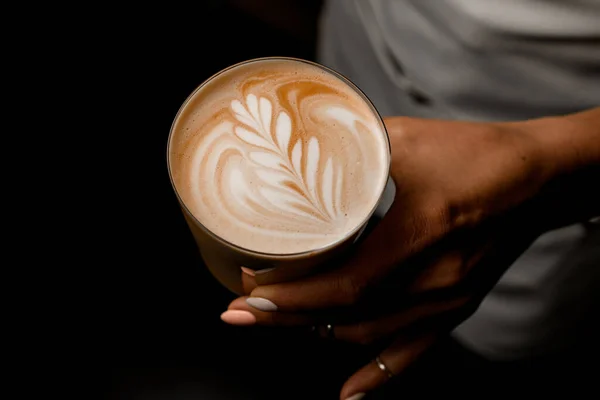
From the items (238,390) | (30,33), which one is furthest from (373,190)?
(30,33)

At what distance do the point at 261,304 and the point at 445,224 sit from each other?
0.71ft

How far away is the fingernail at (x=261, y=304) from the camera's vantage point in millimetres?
616

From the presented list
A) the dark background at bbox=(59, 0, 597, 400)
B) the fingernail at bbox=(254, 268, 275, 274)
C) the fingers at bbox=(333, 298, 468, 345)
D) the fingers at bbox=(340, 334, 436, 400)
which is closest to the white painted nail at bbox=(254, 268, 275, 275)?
the fingernail at bbox=(254, 268, 275, 274)

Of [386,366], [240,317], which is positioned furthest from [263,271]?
[386,366]

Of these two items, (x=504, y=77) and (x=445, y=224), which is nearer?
(x=445, y=224)

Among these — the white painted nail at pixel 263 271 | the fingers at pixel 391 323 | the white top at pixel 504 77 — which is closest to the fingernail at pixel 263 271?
the white painted nail at pixel 263 271

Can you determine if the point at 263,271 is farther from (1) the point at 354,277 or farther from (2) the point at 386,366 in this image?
(2) the point at 386,366

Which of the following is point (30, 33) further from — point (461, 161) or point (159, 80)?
point (461, 161)

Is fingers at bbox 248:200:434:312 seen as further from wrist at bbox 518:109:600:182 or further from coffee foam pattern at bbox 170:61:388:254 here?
wrist at bbox 518:109:600:182

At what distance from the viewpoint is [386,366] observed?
32.3 inches

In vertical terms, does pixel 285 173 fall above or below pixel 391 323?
above

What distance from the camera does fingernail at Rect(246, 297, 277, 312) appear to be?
0.62 meters

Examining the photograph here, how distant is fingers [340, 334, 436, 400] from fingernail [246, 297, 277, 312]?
9.8 inches

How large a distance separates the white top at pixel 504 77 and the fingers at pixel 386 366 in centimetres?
24
